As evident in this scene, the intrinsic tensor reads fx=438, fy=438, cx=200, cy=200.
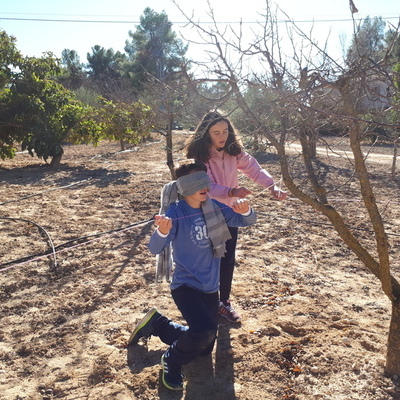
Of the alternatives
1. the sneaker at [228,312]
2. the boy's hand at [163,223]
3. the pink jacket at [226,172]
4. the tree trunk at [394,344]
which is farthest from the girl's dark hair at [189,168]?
the tree trunk at [394,344]

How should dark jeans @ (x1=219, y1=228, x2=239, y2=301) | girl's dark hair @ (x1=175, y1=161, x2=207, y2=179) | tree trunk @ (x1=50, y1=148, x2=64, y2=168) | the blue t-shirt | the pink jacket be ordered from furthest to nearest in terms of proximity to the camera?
tree trunk @ (x1=50, y1=148, x2=64, y2=168)
dark jeans @ (x1=219, y1=228, x2=239, y2=301)
the pink jacket
girl's dark hair @ (x1=175, y1=161, x2=207, y2=179)
the blue t-shirt

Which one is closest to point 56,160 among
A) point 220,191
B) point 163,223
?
point 220,191

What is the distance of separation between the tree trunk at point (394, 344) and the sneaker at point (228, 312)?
1116 mm

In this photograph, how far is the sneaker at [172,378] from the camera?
2.53 meters

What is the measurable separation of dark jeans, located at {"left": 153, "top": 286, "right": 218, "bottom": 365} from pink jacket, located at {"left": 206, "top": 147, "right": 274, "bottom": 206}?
713 mm

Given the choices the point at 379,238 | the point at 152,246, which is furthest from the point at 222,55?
the point at 379,238

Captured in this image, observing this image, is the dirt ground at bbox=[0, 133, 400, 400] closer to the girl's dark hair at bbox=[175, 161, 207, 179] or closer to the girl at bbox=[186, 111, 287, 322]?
the girl at bbox=[186, 111, 287, 322]

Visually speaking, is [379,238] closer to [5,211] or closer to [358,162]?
[358,162]

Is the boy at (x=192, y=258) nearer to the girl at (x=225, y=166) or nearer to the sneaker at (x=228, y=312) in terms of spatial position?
the girl at (x=225, y=166)

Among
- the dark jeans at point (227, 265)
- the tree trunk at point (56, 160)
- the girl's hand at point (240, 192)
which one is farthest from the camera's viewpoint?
the tree trunk at point (56, 160)

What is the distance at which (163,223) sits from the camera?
2.51 meters

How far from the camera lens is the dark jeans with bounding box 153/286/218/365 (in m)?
2.52

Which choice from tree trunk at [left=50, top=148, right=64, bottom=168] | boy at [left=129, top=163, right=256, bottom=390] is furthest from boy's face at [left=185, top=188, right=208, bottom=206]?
tree trunk at [left=50, top=148, right=64, bottom=168]

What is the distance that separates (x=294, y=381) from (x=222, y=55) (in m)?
1.93
